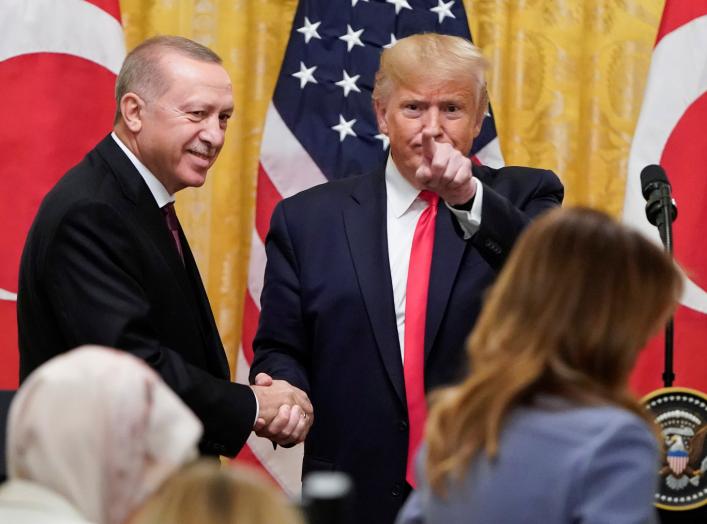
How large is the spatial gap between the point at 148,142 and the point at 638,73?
7.83 feet

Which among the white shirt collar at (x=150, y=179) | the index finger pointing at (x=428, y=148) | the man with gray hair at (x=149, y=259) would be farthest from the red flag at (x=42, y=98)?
the index finger pointing at (x=428, y=148)

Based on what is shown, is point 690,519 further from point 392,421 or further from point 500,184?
point 500,184

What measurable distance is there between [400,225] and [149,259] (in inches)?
29.4

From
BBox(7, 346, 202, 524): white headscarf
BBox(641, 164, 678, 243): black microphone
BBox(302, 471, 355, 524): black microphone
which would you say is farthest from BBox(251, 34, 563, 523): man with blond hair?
BBox(302, 471, 355, 524): black microphone

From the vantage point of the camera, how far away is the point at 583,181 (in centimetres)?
524

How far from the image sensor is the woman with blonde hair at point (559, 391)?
2.05 meters

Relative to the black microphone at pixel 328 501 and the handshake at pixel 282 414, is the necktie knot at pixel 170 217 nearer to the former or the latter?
the handshake at pixel 282 414

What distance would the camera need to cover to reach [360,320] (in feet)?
11.8

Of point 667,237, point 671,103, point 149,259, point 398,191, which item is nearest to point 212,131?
point 149,259

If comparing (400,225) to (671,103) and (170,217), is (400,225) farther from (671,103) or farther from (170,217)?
(671,103)

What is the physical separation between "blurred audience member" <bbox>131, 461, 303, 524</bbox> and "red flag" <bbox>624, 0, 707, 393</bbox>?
11.4 ft

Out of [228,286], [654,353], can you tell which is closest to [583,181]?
[654,353]

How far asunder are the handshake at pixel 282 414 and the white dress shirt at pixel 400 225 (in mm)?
309

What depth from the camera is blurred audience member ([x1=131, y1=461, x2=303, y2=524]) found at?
5.62 feet
